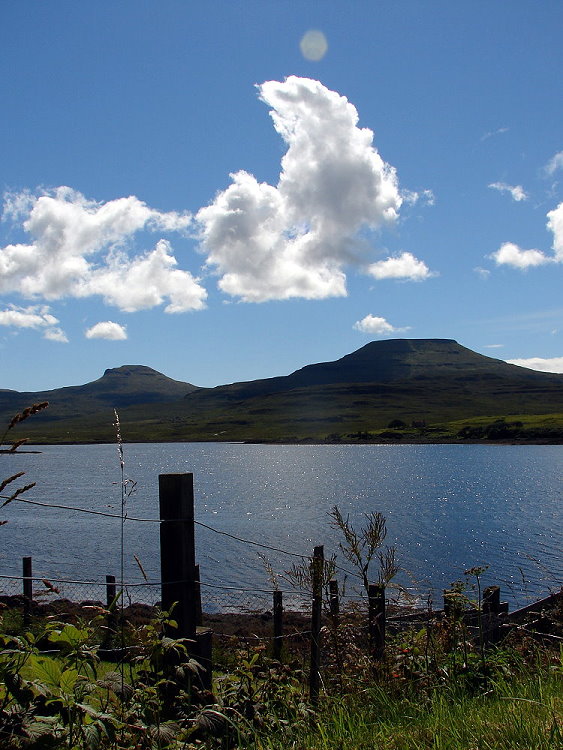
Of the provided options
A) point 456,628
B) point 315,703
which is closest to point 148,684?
point 315,703

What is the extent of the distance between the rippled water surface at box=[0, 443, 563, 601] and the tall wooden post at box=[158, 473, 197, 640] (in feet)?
1.73

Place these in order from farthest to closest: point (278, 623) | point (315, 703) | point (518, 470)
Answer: point (518, 470) → point (278, 623) → point (315, 703)

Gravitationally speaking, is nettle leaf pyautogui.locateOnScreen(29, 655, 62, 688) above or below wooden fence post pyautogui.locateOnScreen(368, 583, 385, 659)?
above

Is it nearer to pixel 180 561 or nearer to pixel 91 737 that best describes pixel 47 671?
pixel 91 737

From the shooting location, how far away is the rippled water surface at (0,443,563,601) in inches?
1419

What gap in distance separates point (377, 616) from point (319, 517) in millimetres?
54785

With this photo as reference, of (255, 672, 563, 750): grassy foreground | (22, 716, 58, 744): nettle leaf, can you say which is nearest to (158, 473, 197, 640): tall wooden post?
(255, 672, 563, 750): grassy foreground

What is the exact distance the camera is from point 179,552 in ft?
16.1

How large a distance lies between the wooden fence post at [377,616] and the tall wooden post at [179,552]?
8.32ft

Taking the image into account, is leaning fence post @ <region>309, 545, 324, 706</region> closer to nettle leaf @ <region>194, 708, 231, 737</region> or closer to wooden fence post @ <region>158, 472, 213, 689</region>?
wooden fence post @ <region>158, 472, 213, 689</region>

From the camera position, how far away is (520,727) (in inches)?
148

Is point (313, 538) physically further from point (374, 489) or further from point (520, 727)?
point (520, 727)

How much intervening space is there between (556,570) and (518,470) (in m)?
73.7

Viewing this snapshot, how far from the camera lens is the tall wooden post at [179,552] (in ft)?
16.0
